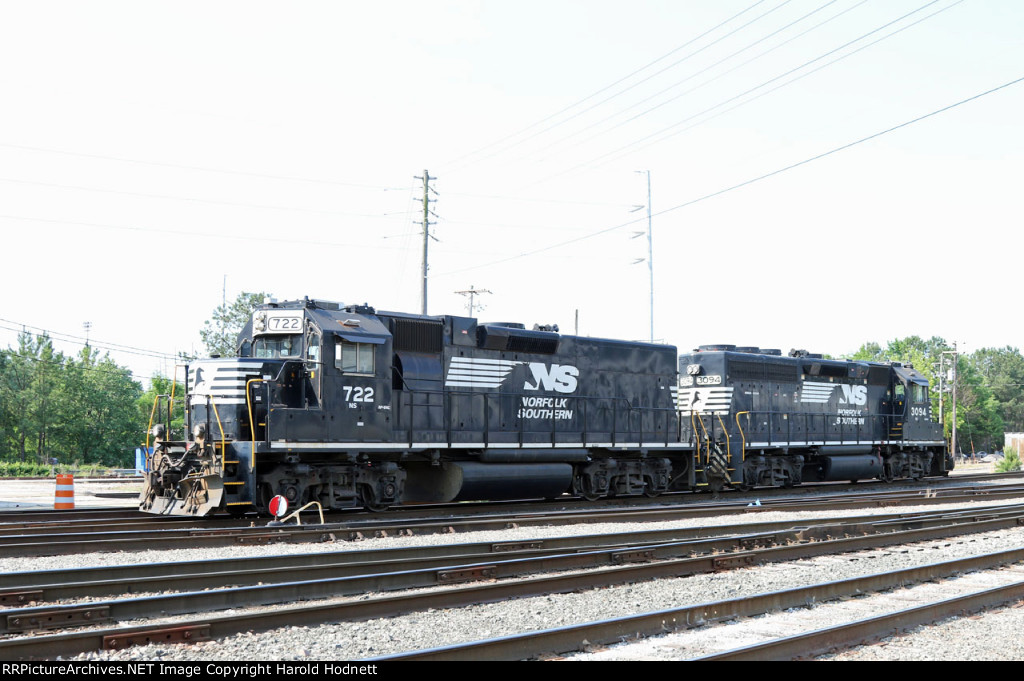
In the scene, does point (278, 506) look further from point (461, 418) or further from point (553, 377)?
point (553, 377)

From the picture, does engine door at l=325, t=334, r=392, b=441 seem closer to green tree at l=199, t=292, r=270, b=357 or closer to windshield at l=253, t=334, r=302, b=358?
windshield at l=253, t=334, r=302, b=358

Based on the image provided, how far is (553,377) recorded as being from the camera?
18750 millimetres

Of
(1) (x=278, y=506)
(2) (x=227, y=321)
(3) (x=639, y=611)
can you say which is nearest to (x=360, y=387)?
(1) (x=278, y=506)

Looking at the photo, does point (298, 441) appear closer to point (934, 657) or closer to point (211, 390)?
point (211, 390)

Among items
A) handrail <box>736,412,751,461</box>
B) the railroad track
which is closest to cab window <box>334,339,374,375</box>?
the railroad track

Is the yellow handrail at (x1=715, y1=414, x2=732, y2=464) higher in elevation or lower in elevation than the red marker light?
higher

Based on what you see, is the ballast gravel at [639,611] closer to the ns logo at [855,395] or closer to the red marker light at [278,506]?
the red marker light at [278,506]

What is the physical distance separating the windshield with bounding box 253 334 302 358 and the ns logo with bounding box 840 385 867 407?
680 inches

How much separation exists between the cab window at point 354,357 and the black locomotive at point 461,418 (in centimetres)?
3

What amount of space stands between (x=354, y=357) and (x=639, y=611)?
27.8 feet

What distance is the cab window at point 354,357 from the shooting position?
14820 mm

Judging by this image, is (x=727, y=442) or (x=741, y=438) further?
(x=741, y=438)

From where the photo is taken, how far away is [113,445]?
57.5 m

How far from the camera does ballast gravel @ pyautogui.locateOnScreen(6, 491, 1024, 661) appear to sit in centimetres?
614
